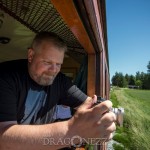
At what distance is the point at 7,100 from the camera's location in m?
1.59

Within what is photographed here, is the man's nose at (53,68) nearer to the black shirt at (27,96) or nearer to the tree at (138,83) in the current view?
the black shirt at (27,96)

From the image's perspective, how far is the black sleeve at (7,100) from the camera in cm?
150

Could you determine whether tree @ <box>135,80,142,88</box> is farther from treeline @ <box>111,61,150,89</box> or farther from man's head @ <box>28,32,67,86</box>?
man's head @ <box>28,32,67,86</box>

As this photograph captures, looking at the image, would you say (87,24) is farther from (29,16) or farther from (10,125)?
(10,125)

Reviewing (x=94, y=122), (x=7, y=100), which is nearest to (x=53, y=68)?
(x=7, y=100)

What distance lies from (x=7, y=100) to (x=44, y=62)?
0.46 metres

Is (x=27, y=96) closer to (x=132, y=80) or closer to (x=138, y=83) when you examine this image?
(x=138, y=83)

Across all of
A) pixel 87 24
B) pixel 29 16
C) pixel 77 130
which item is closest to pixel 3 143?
pixel 77 130

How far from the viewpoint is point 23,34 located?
12.2 ft

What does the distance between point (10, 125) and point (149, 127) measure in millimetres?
8453

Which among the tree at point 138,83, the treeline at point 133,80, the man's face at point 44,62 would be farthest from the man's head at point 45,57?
the tree at point 138,83

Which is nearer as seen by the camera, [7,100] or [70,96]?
[7,100]

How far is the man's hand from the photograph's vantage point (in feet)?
3.51

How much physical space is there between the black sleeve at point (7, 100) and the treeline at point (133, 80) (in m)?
112
